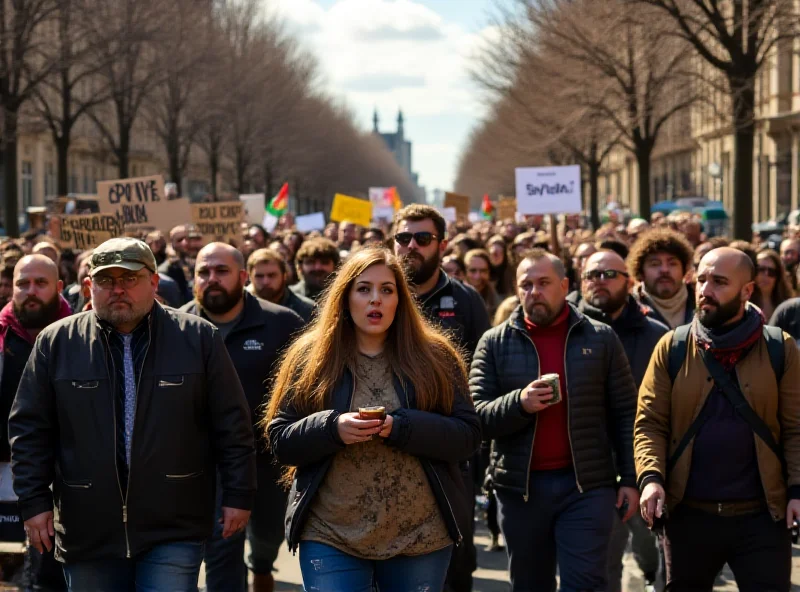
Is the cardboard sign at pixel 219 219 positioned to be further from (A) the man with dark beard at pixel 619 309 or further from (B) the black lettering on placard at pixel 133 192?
(A) the man with dark beard at pixel 619 309

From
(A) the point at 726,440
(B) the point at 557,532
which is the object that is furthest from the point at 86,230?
(A) the point at 726,440

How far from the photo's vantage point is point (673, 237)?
7.62m

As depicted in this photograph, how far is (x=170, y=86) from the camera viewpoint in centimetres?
3866

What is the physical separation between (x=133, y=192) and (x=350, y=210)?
710cm

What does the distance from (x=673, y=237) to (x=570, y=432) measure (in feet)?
8.02

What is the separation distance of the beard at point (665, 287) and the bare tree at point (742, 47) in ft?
36.5

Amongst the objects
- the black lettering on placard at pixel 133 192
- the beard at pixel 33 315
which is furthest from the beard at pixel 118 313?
the black lettering on placard at pixel 133 192

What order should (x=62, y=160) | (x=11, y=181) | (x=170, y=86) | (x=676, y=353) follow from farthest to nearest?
1. (x=170, y=86)
2. (x=62, y=160)
3. (x=11, y=181)
4. (x=676, y=353)

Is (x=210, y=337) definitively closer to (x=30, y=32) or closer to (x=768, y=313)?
(x=768, y=313)

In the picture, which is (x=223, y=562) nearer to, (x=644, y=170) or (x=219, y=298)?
(x=219, y=298)

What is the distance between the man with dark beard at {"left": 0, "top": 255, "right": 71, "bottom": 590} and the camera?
6129 mm

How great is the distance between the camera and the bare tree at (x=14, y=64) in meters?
21.9

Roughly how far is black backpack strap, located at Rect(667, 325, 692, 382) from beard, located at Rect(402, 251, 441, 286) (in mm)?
1745

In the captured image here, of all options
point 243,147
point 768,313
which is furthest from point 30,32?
point 243,147
